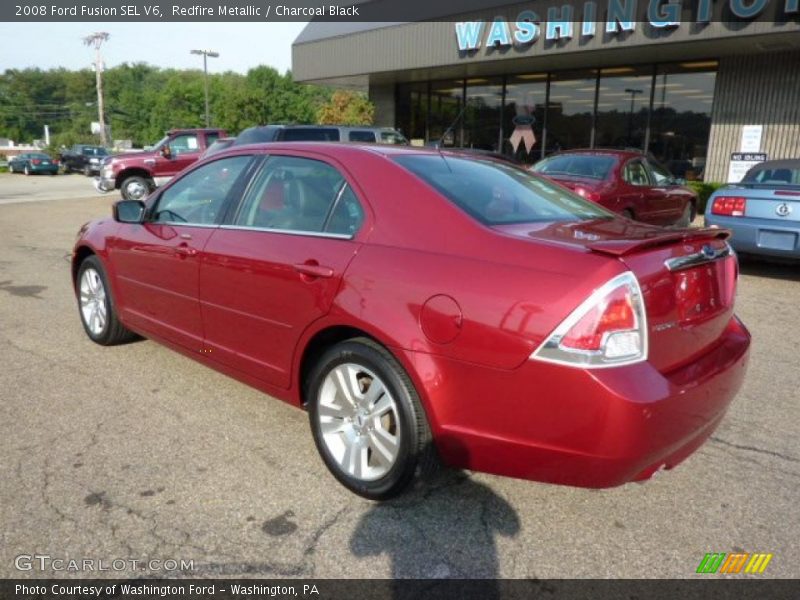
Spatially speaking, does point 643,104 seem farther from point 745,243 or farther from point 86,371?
point 86,371

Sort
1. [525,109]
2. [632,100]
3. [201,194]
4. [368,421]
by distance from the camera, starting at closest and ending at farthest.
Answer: [368,421] < [201,194] < [632,100] < [525,109]

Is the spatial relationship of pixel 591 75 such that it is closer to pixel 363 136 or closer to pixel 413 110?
pixel 413 110

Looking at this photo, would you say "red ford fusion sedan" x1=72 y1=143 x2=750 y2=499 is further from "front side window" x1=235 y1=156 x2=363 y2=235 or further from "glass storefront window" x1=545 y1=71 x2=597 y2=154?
"glass storefront window" x1=545 y1=71 x2=597 y2=154

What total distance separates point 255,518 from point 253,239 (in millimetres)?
1390

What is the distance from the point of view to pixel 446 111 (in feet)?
70.3

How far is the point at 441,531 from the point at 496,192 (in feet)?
5.18

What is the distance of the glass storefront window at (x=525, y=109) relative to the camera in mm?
18797

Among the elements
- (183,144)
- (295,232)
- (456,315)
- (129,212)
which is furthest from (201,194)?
(183,144)

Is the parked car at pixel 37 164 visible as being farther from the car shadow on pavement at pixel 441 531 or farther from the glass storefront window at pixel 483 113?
the car shadow on pavement at pixel 441 531

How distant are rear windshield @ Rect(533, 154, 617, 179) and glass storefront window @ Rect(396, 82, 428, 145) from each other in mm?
12891

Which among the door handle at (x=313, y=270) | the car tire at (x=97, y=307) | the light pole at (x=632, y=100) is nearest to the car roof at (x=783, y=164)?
the door handle at (x=313, y=270)

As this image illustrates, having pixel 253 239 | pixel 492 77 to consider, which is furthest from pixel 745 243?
pixel 492 77

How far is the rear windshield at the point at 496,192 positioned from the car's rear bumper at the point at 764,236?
13.9 feet

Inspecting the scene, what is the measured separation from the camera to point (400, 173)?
288cm
